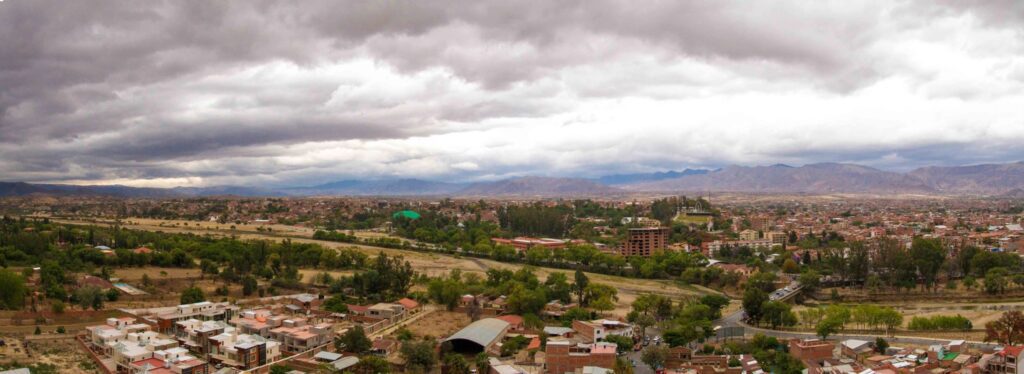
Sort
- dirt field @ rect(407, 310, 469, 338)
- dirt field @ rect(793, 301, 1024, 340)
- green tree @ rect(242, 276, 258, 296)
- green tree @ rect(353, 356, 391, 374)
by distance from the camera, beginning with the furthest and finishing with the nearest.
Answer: green tree @ rect(242, 276, 258, 296), dirt field @ rect(793, 301, 1024, 340), dirt field @ rect(407, 310, 469, 338), green tree @ rect(353, 356, 391, 374)

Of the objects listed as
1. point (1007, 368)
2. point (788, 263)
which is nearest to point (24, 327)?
point (1007, 368)

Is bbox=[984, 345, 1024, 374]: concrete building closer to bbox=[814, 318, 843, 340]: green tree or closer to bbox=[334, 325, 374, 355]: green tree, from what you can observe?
bbox=[814, 318, 843, 340]: green tree

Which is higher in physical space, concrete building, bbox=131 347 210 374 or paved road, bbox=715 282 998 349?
concrete building, bbox=131 347 210 374

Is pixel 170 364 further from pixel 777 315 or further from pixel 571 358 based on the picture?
pixel 777 315

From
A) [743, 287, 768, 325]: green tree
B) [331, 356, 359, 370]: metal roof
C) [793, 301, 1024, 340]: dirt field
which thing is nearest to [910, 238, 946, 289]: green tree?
[793, 301, 1024, 340]: dirt field

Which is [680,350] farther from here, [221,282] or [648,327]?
[221,282]

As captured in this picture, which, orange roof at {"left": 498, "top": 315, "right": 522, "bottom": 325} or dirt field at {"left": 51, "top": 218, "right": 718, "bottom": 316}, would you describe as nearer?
orange roof at {"left": 498, "top": 315, "right": 522, "bottom": 325}

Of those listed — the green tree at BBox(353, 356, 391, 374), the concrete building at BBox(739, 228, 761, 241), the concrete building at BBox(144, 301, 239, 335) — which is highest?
the concrete building at BBox(739, 228, 761, 241)

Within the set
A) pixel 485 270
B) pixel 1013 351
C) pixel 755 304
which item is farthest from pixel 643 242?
pixel 1013 351
